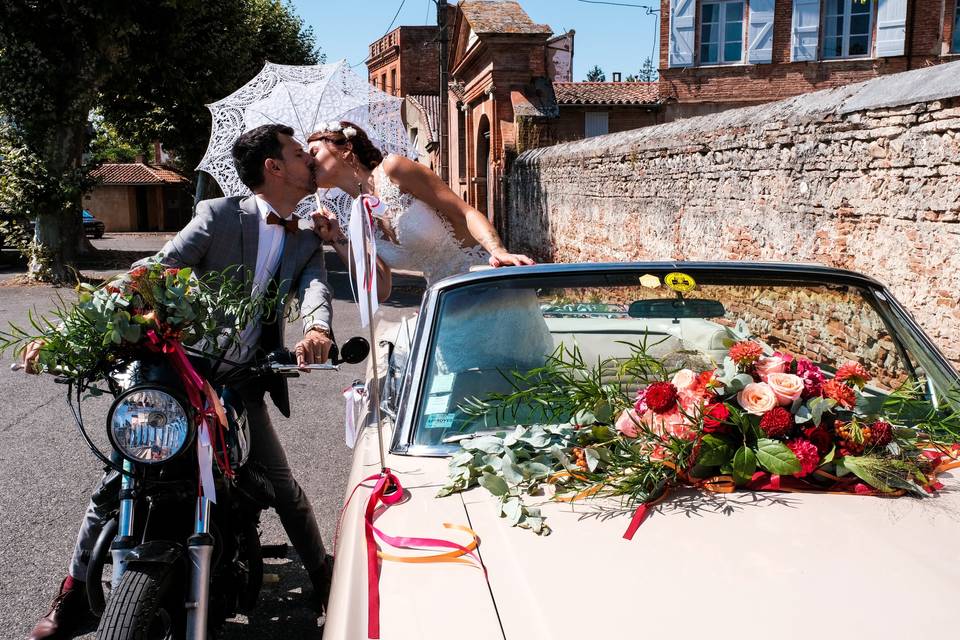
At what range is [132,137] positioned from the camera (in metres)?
28.3

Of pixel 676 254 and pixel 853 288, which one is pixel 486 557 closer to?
pixel 853 288

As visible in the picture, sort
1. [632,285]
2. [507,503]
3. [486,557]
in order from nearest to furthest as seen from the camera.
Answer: [486,557] < [507,503] < [632,285]

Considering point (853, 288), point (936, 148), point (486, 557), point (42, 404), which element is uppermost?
point (936, 148)

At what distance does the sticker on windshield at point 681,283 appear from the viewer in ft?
9.80

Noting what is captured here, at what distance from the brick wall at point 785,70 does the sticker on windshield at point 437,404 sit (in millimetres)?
24939

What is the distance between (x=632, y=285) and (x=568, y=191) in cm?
1320

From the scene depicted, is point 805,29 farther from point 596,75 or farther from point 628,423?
point 596,75

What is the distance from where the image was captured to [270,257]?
3492 millimetres

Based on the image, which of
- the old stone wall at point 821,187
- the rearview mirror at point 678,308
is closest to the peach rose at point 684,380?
the rearview mirror at point 678,308

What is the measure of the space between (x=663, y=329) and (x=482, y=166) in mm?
26036

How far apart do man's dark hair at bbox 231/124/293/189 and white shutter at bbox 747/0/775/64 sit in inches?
1002

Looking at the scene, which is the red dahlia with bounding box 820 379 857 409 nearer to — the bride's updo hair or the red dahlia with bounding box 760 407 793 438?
the red dahlia with bounding box 760 407 793 438

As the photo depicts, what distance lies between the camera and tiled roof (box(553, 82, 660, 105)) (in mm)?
29312

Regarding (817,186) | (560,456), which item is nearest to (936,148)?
(817,186)
